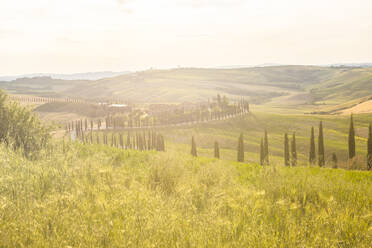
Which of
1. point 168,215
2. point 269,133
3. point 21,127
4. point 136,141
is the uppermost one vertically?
point 21,127

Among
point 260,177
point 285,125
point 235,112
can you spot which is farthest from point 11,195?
point 235,112

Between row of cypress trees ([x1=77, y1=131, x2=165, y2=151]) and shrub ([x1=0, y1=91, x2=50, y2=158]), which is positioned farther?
row of cypress trees ([x1=77, y1=131, x2=165, y2=151])

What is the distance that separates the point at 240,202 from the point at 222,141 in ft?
356

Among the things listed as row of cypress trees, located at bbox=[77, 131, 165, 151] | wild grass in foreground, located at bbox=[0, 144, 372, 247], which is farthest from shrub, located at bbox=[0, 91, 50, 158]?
row of cypress trees, located at bbox=[77, 131, 165, 151]

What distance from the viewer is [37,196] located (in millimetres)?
8945

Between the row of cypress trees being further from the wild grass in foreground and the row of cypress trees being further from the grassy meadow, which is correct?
the wild grass in foreground

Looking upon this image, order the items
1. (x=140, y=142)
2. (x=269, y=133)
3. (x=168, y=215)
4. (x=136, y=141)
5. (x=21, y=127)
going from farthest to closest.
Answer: (x=269, y=133) < (x=136, y=141) < (x=140, y=142) < (x=21, y=127) < (x=168, y=215)

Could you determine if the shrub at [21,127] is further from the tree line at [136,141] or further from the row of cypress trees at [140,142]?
the row of cypress trees at [140,142]

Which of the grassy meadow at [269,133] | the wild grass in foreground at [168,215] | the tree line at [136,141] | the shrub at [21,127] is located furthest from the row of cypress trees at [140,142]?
the wild grass in foreground at [168,215]

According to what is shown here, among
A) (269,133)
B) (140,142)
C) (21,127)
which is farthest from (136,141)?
(21,127)

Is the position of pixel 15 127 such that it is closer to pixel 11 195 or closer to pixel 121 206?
pixel 11 195

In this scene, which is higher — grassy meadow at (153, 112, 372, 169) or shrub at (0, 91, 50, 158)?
shrub at (0, 91, 50, 158)

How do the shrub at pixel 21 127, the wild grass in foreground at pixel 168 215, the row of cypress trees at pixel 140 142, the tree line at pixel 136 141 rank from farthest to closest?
the tree line at pixel 136 141 < the row of cypress trees at pixel 140 142 < the shrub at pixel 21 127 < the wild grass in foreground at pixel 168 215

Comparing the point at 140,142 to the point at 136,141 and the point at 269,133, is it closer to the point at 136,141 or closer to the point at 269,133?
the point at 136,141
